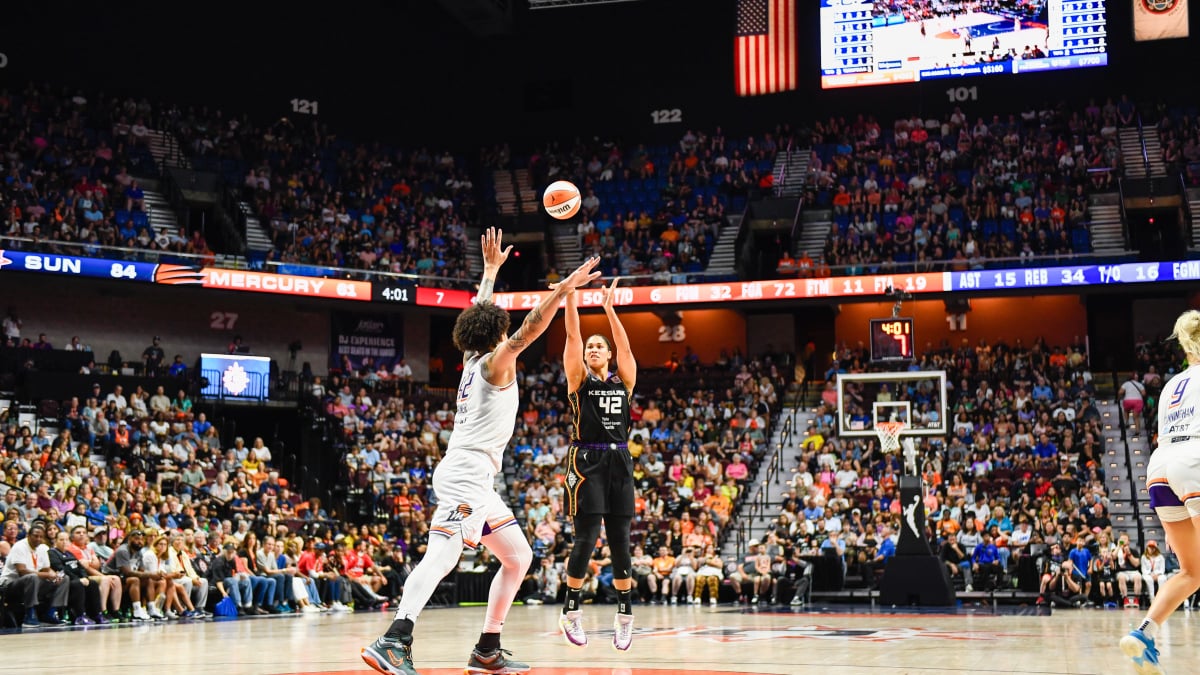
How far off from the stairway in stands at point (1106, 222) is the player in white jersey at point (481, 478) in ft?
80.3

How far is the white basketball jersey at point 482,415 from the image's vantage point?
23.3 ft

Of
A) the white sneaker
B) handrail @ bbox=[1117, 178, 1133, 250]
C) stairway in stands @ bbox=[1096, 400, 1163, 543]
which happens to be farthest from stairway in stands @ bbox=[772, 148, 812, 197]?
the white sneaker

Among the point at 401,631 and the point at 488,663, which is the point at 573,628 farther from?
the point at 401,631

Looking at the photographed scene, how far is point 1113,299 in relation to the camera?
30.9 metres

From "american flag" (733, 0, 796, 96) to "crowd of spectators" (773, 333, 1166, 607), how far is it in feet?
28.2

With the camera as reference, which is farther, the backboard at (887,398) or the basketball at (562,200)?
the backboard at (887,398)

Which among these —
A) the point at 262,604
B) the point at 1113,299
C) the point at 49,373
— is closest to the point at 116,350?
the point at 49,373

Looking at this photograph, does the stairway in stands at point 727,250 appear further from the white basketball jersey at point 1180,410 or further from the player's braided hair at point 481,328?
the player's braided hair at point 481,328

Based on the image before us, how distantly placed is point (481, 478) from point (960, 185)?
88.1 ft

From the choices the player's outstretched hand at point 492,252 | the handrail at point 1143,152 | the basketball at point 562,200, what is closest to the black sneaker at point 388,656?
the player's outstretched hand at point 492,252

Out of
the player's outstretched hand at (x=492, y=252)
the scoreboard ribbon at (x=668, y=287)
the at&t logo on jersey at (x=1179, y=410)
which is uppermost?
the scoreboard ribbon at (x=668, y=287)

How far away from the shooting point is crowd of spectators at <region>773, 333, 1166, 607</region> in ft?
64.8

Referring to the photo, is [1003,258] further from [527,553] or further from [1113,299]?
[527,553]

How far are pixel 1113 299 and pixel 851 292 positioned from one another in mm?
7110
